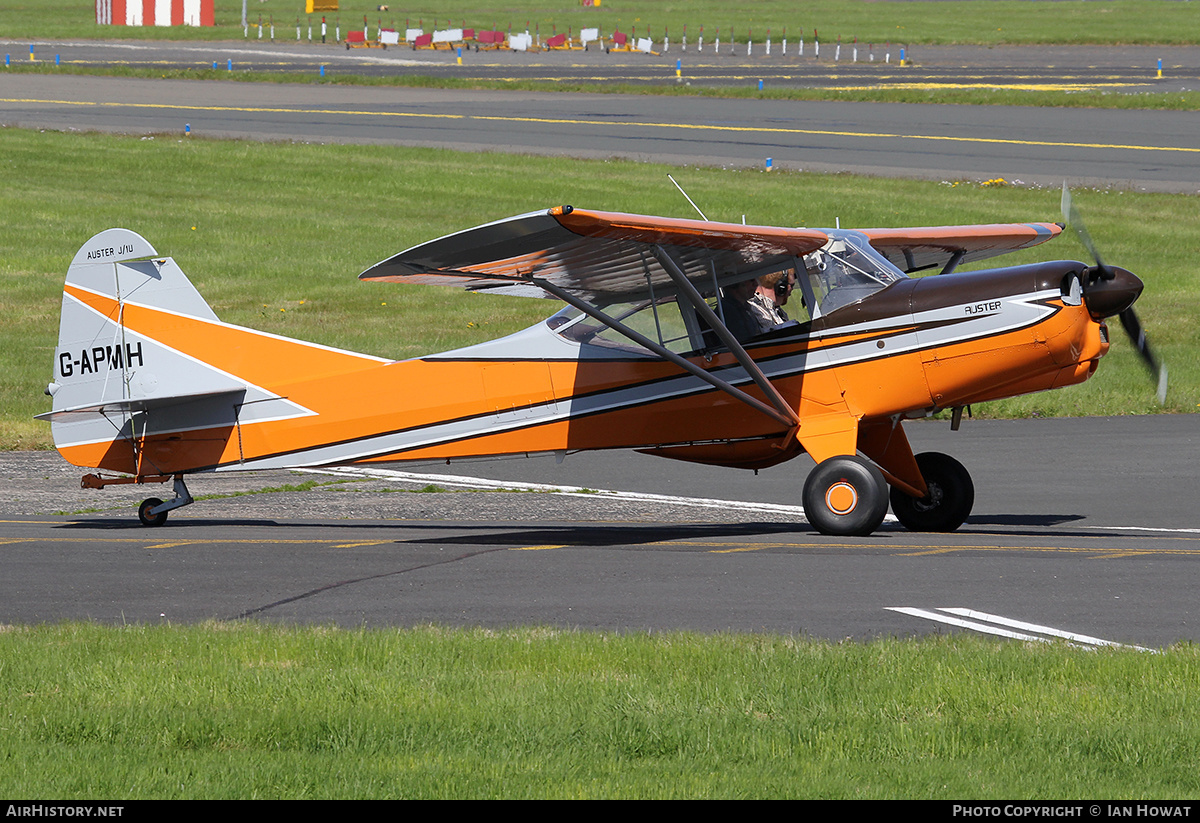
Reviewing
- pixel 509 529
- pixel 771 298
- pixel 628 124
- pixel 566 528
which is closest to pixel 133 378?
pixel 509 529

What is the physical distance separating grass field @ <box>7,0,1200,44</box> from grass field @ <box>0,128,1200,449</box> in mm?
43914

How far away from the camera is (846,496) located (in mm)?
11969

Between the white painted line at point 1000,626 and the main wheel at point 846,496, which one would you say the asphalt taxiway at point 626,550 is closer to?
the white painted line at point 1000,626

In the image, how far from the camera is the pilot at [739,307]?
490 inches

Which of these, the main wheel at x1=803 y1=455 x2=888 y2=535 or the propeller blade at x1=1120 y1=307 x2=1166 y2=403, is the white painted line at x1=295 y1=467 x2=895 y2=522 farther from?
the propeller blade at x1=1120 y1=307 x2=1166 y2=403

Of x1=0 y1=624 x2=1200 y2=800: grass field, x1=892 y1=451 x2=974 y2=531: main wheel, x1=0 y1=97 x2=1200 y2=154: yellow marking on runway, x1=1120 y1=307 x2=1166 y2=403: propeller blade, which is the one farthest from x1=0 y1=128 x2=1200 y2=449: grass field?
x1=0 y1=624 x2=1200 y2=800: grass field

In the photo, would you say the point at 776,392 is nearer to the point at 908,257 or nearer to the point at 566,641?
the point at 908,257

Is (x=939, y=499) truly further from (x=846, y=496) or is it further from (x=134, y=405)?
(x=134, y=405)

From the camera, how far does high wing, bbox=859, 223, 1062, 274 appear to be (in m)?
13.6

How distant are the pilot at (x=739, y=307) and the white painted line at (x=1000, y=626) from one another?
3857 millimetres

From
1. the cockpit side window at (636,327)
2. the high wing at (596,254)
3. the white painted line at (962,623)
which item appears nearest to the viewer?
the white painted line at (962,623)

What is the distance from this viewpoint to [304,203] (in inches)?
1356

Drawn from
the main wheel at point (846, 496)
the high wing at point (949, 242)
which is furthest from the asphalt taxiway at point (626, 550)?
the high wing at point (949, 242)
